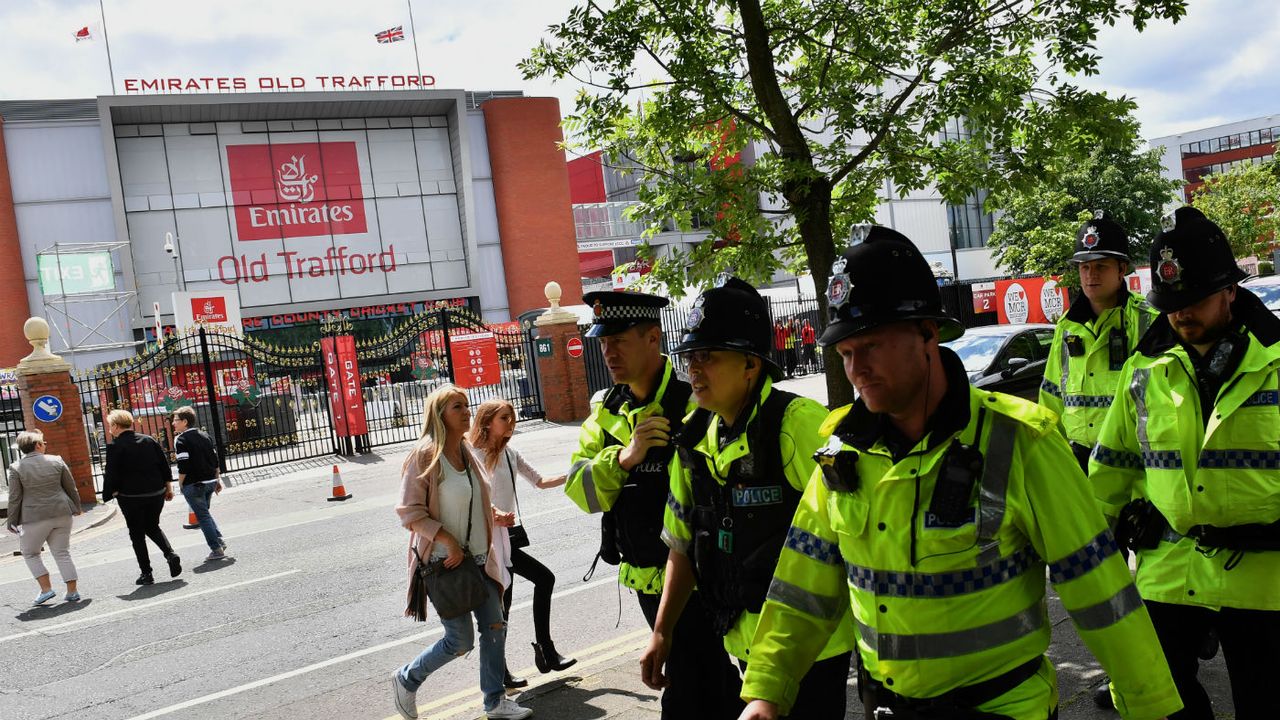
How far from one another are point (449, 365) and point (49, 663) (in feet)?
50.8

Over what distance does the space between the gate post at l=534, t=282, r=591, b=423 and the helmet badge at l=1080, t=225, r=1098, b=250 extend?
18.8 metres

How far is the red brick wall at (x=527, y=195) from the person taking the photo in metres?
47.5

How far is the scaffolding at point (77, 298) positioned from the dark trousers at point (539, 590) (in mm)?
27945

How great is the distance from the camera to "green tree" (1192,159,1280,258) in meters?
44.5

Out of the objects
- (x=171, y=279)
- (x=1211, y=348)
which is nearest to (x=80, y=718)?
(x=1211, y=348)

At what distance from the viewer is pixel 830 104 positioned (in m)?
6.75

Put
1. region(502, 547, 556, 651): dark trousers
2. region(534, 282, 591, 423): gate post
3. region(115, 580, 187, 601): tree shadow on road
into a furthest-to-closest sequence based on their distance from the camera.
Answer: region(534, 282, 591, 423): gate post < region(115, 580, 187, 601): tree shadow on road < region(502, 547, 556, 651): dark trousers

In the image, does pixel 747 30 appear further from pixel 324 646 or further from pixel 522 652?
pixel 324 646

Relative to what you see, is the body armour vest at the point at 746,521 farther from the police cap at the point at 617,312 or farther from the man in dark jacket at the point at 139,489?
the man in dark jacket at the point at 139,489

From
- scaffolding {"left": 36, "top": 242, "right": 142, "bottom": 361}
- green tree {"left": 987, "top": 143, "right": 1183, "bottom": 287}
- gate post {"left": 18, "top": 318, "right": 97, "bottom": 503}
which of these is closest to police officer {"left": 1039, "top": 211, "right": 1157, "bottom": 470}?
gate post {"left": 18, "top": 318, "right": 97, "bottom": 503}

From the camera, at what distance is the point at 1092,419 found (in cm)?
523

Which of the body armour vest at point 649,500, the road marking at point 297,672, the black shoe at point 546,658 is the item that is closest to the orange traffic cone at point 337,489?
the road marking at point 297,672

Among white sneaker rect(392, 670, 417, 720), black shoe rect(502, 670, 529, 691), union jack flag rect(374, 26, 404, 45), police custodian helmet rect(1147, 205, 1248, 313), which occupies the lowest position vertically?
black shoe rect(502, 670, 529, 691)

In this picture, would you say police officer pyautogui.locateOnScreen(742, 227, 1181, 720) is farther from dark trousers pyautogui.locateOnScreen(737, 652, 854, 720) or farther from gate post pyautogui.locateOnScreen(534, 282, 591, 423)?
gate post pyautogui.locateOnScreen(534, 282, 591, 423)
